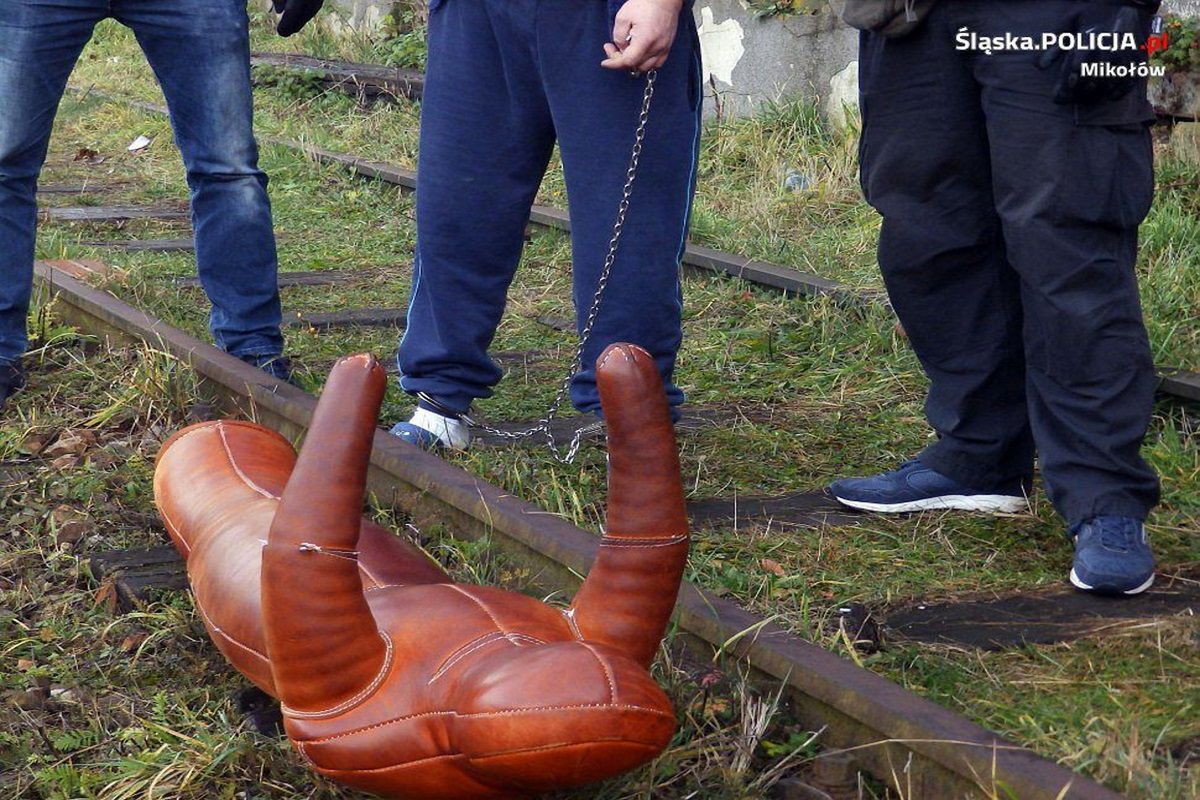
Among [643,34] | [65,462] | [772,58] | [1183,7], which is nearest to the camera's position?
[643,34]

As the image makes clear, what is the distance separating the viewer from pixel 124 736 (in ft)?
8.68

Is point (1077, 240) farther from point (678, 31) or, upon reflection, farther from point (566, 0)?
point (566, 0)

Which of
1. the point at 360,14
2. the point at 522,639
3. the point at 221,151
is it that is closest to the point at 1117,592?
the point at 522,639

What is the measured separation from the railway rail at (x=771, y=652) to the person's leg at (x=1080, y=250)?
0.92m

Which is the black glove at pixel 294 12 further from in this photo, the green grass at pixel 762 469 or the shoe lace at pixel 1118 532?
the shoe lace at pixel 1118 532

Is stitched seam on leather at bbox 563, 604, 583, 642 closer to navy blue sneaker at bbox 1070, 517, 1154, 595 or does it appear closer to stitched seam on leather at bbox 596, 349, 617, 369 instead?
stitched seam on leather at bbox 596, 349, 617, 369

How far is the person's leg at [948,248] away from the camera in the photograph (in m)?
3.37

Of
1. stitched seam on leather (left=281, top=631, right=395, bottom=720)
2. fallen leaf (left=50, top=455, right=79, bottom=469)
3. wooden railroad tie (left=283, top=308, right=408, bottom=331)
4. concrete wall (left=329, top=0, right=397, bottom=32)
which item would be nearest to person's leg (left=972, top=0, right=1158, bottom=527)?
stitched seam on leather (left=281, top=631, right=395, bottom=720)

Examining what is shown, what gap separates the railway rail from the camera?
218 cm

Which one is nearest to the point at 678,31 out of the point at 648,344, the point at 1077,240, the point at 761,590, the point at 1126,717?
the point at 648,344

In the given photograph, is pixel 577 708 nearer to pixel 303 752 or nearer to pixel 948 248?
pixel 303 752

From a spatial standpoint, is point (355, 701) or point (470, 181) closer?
point (355, 701)

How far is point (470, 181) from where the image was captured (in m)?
3.79

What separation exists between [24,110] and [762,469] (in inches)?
91.8
